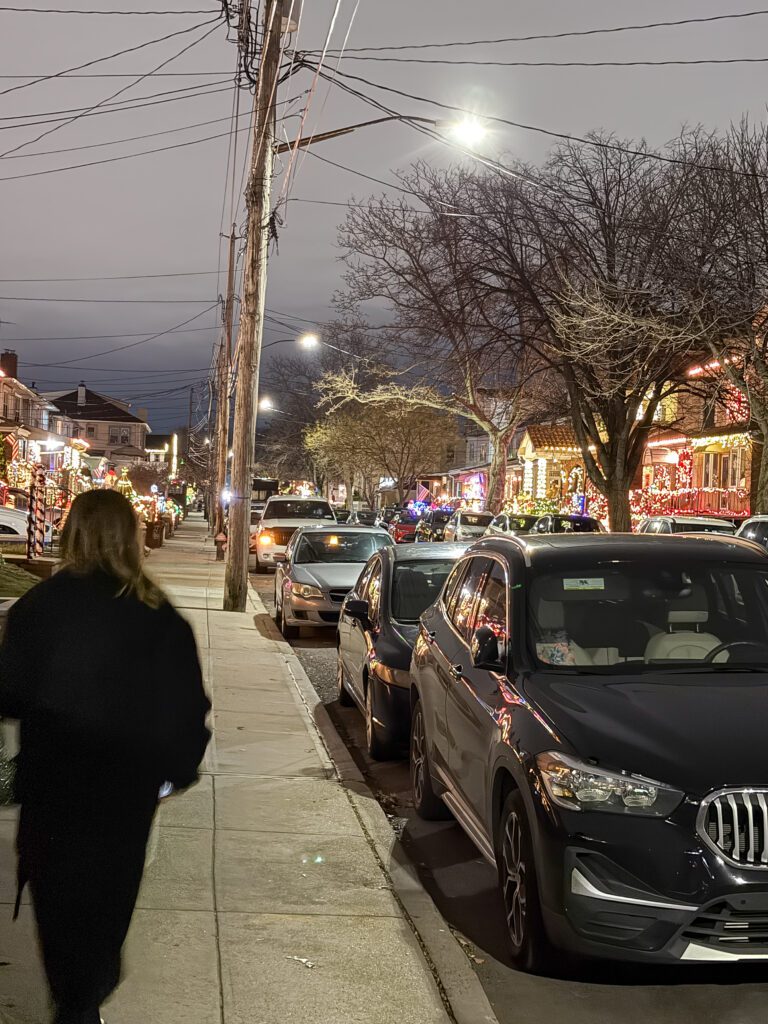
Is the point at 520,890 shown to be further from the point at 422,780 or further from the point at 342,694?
the point at 342,694

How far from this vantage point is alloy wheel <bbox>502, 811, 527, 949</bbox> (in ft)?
15.2

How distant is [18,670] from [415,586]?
6783 mm

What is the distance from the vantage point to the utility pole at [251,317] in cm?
1817

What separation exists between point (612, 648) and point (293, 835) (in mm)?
2101

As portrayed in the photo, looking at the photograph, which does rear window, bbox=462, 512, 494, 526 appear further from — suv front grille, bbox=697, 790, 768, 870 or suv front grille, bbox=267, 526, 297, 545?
suv front grille, bbox=697, 790, 768, 870

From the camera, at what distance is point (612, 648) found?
5.55 meters

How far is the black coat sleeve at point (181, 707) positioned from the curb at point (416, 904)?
1598mm

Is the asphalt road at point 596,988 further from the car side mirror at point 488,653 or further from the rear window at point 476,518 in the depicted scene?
the rear window at point 476,518

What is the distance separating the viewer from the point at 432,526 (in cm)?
4262

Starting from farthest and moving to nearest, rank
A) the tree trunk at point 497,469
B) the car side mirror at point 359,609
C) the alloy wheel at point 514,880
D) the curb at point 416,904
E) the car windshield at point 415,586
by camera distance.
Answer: the tree trunk at point 497,469
the car windshield at point 415,586
the car side mirror at point 359,609
the alloy wheel at point 514,880
the curb at point 416,904

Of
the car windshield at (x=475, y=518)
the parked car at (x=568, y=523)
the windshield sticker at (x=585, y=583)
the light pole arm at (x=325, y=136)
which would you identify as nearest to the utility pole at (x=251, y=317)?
the light pole arm at (x=325, y=136)

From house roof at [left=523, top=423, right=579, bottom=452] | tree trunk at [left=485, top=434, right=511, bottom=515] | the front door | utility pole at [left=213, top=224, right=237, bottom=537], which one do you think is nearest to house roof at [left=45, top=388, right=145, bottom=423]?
house roof at [left=523, top=423, right=579, bottom=452]

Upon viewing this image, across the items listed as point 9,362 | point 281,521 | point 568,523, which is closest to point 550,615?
point 568,523

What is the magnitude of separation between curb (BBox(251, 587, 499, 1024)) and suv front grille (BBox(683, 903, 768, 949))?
2.63ft
